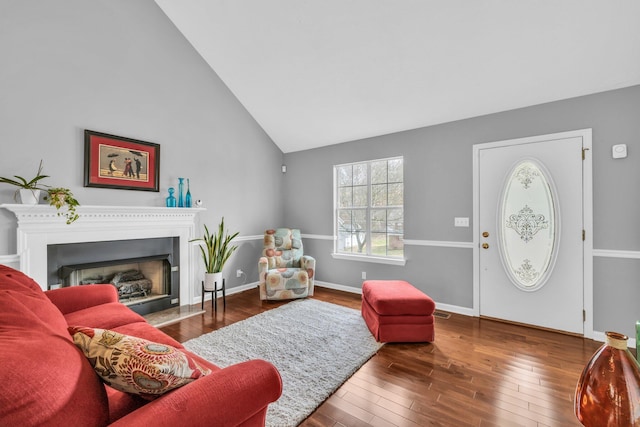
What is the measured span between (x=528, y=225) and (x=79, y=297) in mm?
4258

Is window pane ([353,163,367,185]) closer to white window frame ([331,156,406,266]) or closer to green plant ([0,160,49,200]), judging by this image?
white window frame ([331,156,406,266])

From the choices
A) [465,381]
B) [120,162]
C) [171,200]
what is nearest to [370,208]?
[465,381]

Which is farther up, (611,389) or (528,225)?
(528,225)

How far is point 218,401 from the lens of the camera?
2.96ft

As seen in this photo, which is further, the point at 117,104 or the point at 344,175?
the point at 344,175

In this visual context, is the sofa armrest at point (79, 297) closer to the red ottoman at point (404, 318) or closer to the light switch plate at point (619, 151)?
Result: the red ottoman at point (404, 318)

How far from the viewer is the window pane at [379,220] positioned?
13.5 ft

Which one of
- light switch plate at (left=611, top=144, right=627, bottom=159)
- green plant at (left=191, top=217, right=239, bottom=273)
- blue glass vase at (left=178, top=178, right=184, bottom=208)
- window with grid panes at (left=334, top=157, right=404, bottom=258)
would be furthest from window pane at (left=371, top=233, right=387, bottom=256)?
blue glass vase at (left=178, top=178, right=184, bottom=208)

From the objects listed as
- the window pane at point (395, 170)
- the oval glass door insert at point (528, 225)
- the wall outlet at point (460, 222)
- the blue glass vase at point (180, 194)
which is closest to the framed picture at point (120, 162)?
the blue glass vase at point (180, 194)

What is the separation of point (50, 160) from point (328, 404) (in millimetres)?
3288

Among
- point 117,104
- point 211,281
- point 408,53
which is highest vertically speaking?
point 408,53

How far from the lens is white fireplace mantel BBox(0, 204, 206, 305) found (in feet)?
8.09

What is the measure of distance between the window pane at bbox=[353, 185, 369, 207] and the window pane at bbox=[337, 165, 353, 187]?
0.58 ft

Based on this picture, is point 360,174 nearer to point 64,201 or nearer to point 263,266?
point 263,266
